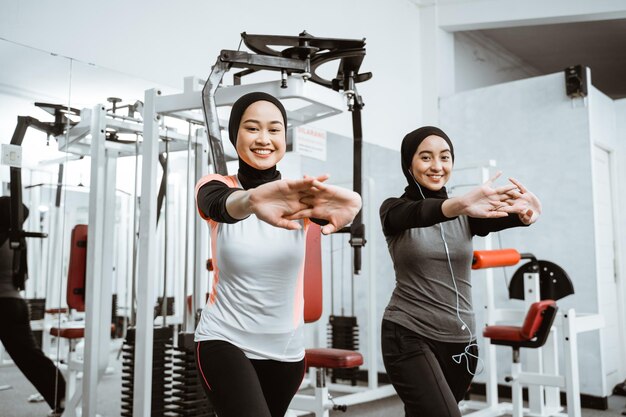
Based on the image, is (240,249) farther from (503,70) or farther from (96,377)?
(503,70)

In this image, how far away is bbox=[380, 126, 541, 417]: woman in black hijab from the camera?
66.6 inches

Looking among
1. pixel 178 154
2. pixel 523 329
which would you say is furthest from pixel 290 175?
pixel 523 329

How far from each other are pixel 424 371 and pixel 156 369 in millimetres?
1481

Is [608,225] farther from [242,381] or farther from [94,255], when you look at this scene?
[242,381]

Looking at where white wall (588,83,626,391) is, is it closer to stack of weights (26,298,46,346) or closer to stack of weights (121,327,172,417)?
stack of weights (121,327,172,417)

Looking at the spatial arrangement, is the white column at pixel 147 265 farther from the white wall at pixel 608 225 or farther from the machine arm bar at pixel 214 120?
the white wall at pixel 608 225

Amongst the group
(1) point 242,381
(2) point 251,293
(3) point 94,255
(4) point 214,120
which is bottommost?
(1) point 242,381

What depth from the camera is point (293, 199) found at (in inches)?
45.1

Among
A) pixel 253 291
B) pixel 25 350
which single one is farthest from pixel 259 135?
pixel 25 350

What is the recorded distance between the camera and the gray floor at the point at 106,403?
2.59m

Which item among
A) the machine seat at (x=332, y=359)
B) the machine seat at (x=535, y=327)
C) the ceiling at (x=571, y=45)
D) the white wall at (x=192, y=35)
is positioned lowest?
the machine seat at (x=332, y=359)

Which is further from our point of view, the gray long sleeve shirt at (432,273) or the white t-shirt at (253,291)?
the gray long sleeve shirt at (432,273)

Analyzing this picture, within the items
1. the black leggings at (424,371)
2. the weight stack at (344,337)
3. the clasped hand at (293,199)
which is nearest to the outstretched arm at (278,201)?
the clasped hand at (293,199)

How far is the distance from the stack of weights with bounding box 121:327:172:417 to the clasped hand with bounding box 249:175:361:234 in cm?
184
